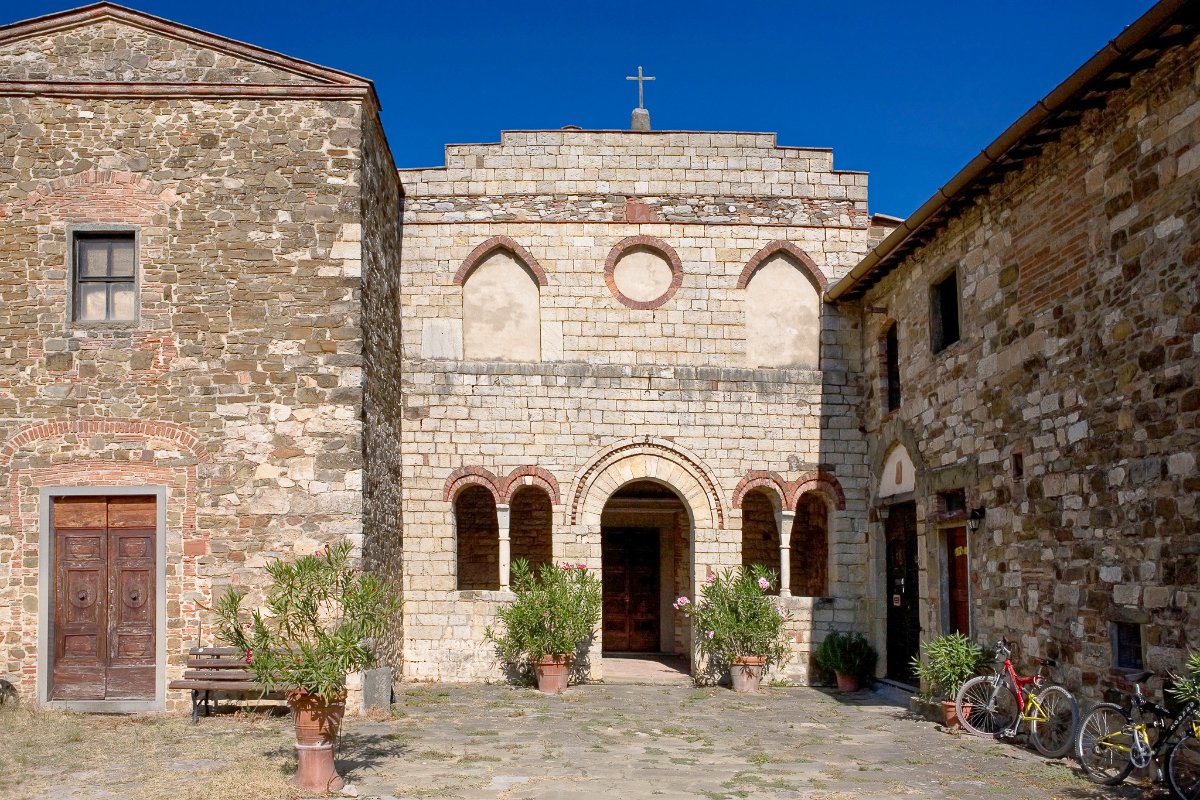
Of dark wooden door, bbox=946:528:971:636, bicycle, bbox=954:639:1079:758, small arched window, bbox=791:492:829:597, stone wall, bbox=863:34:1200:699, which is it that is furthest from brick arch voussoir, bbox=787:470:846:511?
bicycle, bbox=954:639:1079:758

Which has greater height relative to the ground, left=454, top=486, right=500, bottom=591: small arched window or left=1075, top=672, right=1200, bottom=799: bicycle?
left=454, top=486, right=500, bottom=591: small arched window

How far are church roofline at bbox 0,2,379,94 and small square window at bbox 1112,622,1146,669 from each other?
A: 8932mm

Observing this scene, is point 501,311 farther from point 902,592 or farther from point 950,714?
point 950,714

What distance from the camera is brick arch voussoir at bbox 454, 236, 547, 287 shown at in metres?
14.8

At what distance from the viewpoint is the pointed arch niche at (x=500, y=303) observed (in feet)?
48.7

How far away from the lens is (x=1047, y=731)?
952cm

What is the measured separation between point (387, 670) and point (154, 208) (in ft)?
17.9

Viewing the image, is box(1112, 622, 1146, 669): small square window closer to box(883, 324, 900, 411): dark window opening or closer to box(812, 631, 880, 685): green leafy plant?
box(812, 631, 880, 685): green leafy plant

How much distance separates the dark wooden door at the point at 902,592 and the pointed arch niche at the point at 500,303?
5.19 meters

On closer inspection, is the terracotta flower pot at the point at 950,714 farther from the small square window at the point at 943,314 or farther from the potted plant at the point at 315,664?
the potted plant at the point at 315,664

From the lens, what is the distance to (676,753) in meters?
9.55

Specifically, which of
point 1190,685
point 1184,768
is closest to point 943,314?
point 1184,768

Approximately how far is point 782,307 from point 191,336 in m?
7.77

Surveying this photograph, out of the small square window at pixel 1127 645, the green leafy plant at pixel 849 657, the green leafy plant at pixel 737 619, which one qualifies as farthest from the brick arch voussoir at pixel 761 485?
the small square window at pixel 1127 645
